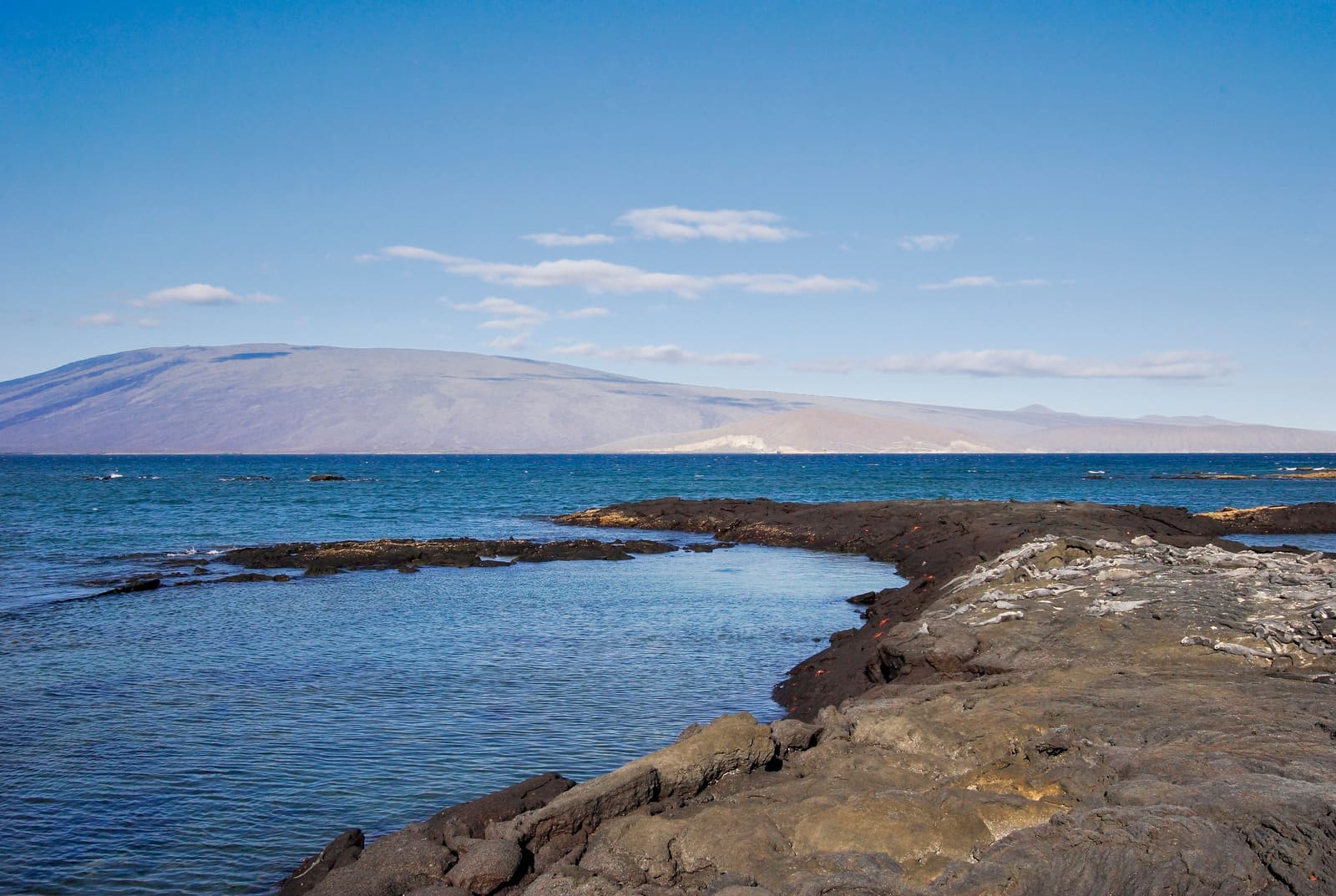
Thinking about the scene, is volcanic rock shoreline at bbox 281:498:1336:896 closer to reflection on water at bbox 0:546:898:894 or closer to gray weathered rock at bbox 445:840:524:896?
gray weathered rock at bbox 445:840:524:896

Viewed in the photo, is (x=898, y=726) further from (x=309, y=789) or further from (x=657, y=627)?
(x=657, y=627)

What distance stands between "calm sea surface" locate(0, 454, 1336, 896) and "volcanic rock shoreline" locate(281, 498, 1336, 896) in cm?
175

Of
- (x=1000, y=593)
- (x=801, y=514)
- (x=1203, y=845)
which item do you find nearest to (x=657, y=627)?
(x=1000, y=593)

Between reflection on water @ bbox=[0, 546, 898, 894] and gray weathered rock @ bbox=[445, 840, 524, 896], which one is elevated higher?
gray weathered rock @ bbox=[445, 840, 524, 896]

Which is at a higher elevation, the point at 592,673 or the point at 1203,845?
the point at 1203,845

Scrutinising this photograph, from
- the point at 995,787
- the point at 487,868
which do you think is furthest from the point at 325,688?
the point at 995,787

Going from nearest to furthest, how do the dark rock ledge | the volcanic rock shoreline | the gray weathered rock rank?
1. the volcanic rock shoreline
2. the gray weathered rock
3. the dark rock ledge

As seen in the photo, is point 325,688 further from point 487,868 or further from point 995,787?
point 995,787

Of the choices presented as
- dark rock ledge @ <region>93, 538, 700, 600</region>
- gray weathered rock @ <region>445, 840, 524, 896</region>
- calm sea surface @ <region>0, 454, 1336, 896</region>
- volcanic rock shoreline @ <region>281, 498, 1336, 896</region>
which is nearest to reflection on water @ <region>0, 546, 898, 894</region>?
calm sea surface @ <region>0, 454, 1336, 896</region>

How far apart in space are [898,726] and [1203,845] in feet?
12.2

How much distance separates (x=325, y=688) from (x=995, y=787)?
1167 centimetres

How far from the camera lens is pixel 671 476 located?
122 m

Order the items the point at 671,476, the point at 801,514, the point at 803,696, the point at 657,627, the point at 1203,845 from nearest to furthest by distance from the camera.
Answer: the point at 1203,845
the point at 803,696
the point at 657,627
the point at 801,514
the point at 671,476

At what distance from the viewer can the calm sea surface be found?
10.5 meters
